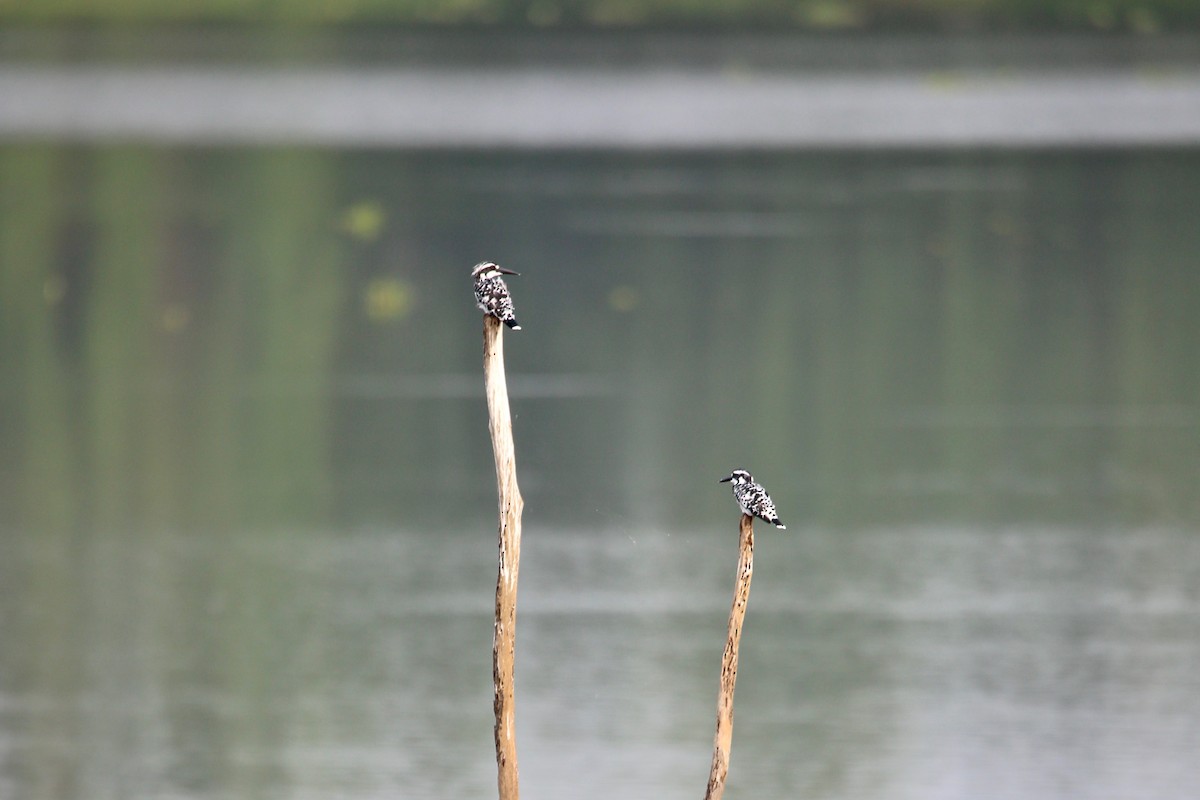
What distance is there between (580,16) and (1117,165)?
22.6 metres

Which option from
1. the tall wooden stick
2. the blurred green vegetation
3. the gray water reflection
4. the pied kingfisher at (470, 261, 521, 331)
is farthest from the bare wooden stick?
the blurred green vegetation

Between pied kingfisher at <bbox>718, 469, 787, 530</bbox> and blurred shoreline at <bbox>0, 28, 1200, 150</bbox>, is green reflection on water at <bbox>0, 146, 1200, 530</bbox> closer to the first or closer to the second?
blurred shoreline at <bbox>0, 28, 1200, 150</bbox>

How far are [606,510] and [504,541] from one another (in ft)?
24.2

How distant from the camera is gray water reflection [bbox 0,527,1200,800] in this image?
895 cm

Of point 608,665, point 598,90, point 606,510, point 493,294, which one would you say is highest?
point 598,90

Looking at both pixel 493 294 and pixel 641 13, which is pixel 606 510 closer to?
pixel 493 294

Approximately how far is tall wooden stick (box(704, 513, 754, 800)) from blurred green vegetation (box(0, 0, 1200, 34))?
153 feet

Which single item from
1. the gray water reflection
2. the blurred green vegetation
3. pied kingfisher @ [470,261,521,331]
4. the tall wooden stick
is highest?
the blurred green vegetation

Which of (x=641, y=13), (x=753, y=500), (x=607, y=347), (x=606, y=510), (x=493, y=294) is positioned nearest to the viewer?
(x=753, y=500)

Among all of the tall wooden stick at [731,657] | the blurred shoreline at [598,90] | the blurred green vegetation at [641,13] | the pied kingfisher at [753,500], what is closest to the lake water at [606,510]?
the tall wooden stick at [731,657]

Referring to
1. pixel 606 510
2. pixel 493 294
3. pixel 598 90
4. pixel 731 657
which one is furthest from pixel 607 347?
pixel 598 90

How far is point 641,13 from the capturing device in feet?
176

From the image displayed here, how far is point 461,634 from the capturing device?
10672 millimetres

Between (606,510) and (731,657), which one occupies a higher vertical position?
(606,510)
